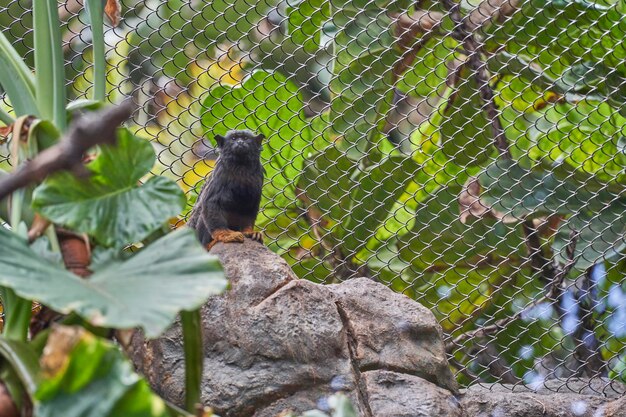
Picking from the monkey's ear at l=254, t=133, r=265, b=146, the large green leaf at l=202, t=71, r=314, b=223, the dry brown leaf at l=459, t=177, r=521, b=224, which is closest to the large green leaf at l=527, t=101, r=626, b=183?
the dry brown leaf at l=459, t=177, r=521, b=224

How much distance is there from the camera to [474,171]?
4211 millimetres

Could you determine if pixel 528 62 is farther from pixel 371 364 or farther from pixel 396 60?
pixel 371 364

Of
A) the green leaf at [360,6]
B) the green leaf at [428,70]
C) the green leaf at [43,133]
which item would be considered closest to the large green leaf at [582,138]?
the green leaf at [428,70]

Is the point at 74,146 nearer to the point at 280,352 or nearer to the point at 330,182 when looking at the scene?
the point at 280,352

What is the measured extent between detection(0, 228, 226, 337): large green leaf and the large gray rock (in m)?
0.85

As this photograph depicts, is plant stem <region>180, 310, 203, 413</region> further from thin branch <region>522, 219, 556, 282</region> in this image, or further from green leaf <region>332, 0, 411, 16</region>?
thin branch <region>522, 219, 556, 282</region>

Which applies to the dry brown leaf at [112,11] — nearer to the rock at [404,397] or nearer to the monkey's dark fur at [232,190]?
the monkey's dark fur at [232,190]

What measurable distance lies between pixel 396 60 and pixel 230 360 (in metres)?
1.63

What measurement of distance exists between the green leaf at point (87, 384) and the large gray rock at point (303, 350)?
123 cm

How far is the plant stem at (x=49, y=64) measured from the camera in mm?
2197

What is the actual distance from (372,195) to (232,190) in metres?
0.61

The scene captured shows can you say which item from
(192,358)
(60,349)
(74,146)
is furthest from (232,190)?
(74,146)

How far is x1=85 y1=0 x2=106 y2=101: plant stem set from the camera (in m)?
2.32

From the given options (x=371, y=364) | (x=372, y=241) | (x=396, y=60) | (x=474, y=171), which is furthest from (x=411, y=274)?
(x=371, y=364)
